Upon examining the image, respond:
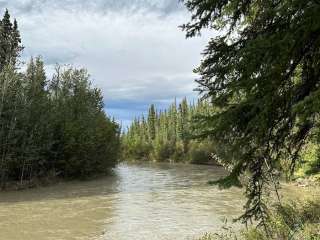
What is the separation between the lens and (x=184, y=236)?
1557 cm

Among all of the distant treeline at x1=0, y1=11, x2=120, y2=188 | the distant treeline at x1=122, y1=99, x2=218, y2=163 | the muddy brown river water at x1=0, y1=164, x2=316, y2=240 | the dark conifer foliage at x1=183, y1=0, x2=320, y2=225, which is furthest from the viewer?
the distant treeline at x1=122, y1=99, x2=218, y2=163

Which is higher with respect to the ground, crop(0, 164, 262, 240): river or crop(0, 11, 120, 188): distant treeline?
crop(0, 11, 120, 188): distant treeline

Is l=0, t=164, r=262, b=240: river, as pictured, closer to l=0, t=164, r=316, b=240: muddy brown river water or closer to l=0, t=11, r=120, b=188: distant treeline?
l=0, t=164, r=316, b=240: muddy brown river water

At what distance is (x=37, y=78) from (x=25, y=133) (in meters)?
5.93

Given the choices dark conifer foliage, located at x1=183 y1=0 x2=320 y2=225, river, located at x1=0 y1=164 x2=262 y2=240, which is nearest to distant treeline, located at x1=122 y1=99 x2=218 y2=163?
river, located at x1=0 y1=164 x2=262 y2=240

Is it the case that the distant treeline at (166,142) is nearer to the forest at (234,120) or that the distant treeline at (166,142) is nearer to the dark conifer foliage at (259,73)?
the forest at (234,120)

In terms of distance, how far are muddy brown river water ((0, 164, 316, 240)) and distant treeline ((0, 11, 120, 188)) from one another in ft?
12.0

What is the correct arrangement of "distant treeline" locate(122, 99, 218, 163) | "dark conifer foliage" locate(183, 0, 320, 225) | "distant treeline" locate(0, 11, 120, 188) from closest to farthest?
"dark conifer foliage" locate(183, 0, 320, 225)
"distant treeline" locate(0, 11, 120, 188)
"distant treeline" locate(122, 99, 218, 163)

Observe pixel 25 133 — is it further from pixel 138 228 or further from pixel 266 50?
pixel 266 50

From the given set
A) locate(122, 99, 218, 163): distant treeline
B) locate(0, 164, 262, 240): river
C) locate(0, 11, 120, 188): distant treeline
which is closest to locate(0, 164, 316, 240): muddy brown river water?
locate(0, 164, 262, 240): river

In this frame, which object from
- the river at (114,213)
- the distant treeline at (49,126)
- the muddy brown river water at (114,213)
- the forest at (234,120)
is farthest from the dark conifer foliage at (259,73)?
the distant treeline at (49,126)

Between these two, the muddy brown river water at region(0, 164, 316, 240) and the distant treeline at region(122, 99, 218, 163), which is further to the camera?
the distant treeline at region(122, 99, 218, 163)

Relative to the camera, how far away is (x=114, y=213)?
69.8 feet

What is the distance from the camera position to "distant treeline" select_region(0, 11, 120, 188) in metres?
32.1
